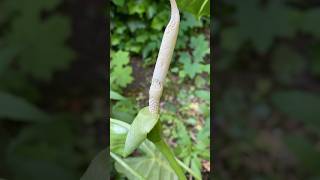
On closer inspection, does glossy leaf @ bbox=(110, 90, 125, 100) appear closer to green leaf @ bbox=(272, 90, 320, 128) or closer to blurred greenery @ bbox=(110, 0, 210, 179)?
blurred greenery @ bbox=(110, 0, 210, 179)

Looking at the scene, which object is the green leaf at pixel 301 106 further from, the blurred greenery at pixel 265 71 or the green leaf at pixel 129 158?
the green leaf at pixel 129 158

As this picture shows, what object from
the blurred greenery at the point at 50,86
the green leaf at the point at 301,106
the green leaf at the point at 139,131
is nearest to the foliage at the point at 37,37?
the blurred greenery at the point at 50,86

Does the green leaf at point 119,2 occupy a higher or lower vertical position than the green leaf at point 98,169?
higher

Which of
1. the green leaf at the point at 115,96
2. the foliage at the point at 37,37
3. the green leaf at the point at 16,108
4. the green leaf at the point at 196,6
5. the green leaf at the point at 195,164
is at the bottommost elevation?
the green leaf at the point at 195,164

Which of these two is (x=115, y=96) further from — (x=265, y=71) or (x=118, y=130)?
(x=265, y=71)

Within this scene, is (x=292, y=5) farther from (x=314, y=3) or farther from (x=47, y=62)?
(x=47, y=62)
